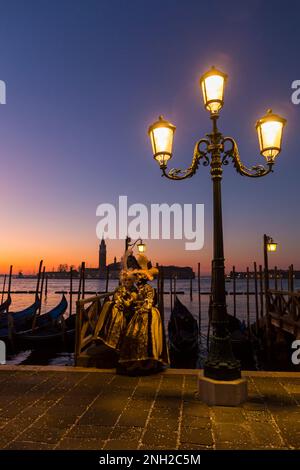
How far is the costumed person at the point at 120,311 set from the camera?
196 inches

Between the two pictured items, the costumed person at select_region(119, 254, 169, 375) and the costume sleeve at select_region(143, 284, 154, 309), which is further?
the costume sleeve at select_region(143, 284, 154, 309)

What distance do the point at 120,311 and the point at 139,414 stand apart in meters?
1.88

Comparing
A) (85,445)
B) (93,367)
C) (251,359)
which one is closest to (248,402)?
(85,445)

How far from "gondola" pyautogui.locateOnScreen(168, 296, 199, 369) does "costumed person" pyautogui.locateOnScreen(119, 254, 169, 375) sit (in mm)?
8994

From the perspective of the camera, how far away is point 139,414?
335 cm

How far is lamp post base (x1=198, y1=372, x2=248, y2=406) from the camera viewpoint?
142 inches

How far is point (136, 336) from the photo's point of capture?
16.0 ft

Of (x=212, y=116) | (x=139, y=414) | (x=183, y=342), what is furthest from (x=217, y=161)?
(x=183, y=342)

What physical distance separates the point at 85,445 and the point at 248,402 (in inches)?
78.0

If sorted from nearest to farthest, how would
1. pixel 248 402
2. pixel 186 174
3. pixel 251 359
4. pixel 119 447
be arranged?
pixel 119 447 → pixel 248 402 → pixel 186 174 → pixel 251 359

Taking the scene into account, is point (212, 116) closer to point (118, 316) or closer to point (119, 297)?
point (119, 297)

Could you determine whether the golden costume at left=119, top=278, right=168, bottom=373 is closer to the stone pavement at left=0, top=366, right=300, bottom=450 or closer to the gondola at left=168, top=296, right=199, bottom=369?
the stone pavement at left=0, top=366, right=300, bottom=450

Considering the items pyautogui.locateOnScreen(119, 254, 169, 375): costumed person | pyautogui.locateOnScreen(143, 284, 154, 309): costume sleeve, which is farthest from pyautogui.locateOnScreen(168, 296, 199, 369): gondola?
pyautogui.locateOnScreen(143, 284, 154, 309): costume sleeve

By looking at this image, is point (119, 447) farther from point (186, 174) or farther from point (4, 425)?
point (186, 174)
